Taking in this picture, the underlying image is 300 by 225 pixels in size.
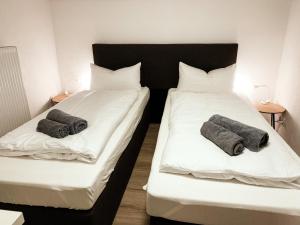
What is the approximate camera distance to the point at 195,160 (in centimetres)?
144

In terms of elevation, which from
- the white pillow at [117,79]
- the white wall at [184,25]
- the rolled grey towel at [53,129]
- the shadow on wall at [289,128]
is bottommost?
the shadow on wall at [289,128]

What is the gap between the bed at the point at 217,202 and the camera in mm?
1194

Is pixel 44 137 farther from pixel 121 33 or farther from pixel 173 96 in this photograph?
pixel 121 33

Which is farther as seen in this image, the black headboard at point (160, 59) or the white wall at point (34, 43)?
the black headboard at point (160, 59)

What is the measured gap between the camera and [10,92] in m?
2.40

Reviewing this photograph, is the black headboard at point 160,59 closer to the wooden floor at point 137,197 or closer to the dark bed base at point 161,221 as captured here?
the wooden floor at point 137,197

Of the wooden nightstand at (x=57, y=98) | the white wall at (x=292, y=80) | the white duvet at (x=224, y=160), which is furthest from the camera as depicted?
the wooden nightstand at (x=57, y=98)

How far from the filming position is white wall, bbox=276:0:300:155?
2451 millimetres

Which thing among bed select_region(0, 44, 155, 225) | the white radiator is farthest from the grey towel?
the white radiator

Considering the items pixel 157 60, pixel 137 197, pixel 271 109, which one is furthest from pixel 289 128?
pixel 137 197

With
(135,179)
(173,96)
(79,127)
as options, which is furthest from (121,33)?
(135,179)

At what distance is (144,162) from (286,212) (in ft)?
4.94

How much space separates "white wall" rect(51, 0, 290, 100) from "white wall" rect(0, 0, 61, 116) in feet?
0.68

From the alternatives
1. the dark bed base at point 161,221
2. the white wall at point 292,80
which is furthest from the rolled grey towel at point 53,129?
the white wall at point 292,80
